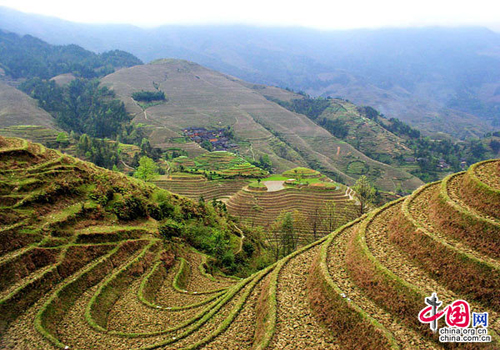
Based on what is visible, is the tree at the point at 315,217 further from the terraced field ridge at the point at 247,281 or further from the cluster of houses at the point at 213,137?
the cluster of houses at the point at 213,137

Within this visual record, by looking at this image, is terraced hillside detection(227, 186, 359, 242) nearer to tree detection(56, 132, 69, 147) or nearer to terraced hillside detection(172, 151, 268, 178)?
terraced hillside detection(172, 151, 268, 178)

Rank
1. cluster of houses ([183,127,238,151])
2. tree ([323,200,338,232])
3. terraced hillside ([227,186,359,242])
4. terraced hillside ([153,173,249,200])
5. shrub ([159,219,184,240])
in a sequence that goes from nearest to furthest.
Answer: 1. shrub ([159,219,184,240])
2. tree ([323,200,338,232])
3. terraced hillside ([227,186,359,242])
4. terraced hillside ([153,173,249,200])
5. cluster of houses ([183,127,238,151])

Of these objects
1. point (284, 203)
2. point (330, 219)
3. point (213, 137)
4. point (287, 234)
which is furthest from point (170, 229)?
point (213, 137)

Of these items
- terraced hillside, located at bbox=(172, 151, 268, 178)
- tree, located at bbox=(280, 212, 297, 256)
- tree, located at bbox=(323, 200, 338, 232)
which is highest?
tree, located at bbox=(280, 212, 297, 256)

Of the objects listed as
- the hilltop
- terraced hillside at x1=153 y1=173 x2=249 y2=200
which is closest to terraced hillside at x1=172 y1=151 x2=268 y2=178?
terraced hillside at x1=153 y1=173 x2=249 y2=200

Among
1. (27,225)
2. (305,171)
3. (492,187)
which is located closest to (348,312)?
(492,187)

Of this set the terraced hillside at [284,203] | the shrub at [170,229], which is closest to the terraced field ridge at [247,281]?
the shrub at [170,229]
